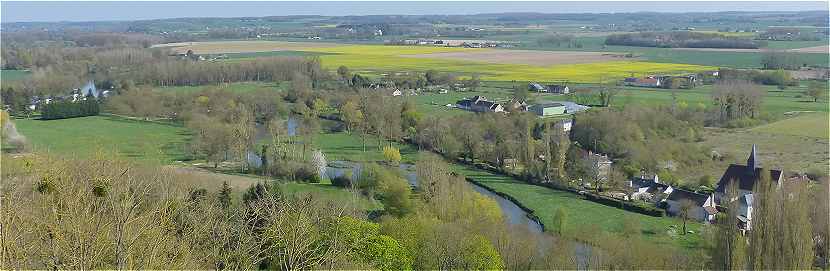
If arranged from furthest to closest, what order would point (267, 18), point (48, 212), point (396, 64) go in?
point (267, 18), point (396, 64), point (48, 212)

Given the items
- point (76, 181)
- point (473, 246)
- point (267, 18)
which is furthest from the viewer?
point (267, 18)

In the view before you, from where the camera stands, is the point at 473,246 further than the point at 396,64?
No

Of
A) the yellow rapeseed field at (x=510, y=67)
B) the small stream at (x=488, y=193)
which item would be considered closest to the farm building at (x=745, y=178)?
the small stream at (x=488, y=193)

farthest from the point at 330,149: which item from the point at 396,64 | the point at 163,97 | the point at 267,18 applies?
the point at 267,18

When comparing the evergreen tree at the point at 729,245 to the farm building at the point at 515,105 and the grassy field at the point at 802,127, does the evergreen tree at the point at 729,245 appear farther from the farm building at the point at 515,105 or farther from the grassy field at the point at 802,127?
the farm building at the point at 515,105

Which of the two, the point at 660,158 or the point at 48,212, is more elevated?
the point at 48,212

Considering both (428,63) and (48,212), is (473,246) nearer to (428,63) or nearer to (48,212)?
(48,212)

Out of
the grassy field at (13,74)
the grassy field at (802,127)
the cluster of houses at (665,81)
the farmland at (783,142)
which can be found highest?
the cluster of houses at (665,81)
